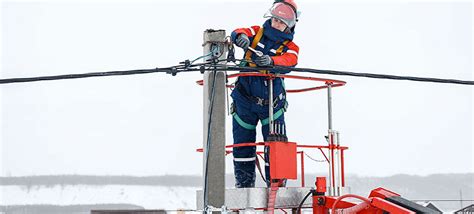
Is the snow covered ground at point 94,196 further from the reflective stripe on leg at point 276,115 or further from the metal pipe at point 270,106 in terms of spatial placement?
the metal pipe at point 270,106

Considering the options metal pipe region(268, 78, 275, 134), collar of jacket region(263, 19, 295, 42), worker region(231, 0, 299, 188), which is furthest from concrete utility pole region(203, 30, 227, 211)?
collar of jacket region(263, 19, 295, 42)

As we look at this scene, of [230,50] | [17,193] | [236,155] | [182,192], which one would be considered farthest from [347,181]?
[230,50]

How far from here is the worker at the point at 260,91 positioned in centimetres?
653

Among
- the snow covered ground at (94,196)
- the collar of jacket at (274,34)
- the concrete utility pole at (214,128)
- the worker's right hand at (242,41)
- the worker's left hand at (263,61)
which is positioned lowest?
the snow covered ground at (94,196)

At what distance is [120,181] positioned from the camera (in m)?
17.7

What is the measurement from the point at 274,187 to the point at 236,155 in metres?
0.99

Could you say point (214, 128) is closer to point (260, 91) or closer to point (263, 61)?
point (263, 61)

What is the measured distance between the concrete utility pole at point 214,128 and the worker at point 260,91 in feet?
4.16

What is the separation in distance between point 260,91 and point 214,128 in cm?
148

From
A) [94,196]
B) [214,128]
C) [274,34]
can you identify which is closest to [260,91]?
[274,34]

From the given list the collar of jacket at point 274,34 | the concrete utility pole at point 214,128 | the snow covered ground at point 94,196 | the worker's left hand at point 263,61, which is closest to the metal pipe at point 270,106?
the worker's left hand at point 263,61

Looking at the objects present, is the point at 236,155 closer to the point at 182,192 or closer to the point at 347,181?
the point at 182,192

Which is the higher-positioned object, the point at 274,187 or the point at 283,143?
the point at 283,143

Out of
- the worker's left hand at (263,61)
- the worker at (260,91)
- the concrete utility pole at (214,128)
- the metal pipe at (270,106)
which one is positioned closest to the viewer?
the concrete utility pole at (214,128)
